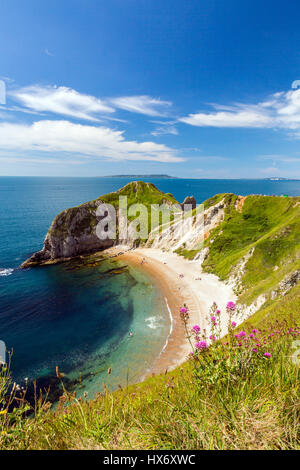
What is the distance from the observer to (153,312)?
1446 inches

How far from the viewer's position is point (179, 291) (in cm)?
4256

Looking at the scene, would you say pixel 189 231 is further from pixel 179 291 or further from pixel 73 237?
pixel 73 237

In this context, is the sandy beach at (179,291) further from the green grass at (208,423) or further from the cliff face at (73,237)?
the green grass at (208,423)

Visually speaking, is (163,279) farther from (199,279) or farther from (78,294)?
(78,294)

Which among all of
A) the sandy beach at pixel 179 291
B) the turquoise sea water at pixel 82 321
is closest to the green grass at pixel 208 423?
the turquoise sea water at pixel 82 321

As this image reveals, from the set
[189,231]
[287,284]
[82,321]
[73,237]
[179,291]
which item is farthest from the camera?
[73,237]

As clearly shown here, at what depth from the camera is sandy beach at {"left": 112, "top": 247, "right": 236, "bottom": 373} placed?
2764 cm

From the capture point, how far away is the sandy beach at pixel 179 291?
1088 inches

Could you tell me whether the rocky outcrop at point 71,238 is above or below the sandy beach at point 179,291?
above

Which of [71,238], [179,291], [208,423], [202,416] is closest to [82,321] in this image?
[179,291]

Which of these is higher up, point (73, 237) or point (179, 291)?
point (73, 237)

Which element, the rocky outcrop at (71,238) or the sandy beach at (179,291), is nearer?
the sandy beach at (179,291)

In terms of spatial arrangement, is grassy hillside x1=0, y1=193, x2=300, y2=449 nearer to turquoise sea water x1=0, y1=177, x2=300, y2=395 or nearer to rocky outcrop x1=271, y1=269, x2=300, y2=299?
turquoise sea water x1=0, y1=177, x2=300, y2=395

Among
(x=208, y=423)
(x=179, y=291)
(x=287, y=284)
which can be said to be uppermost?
(x=208, y=423)
